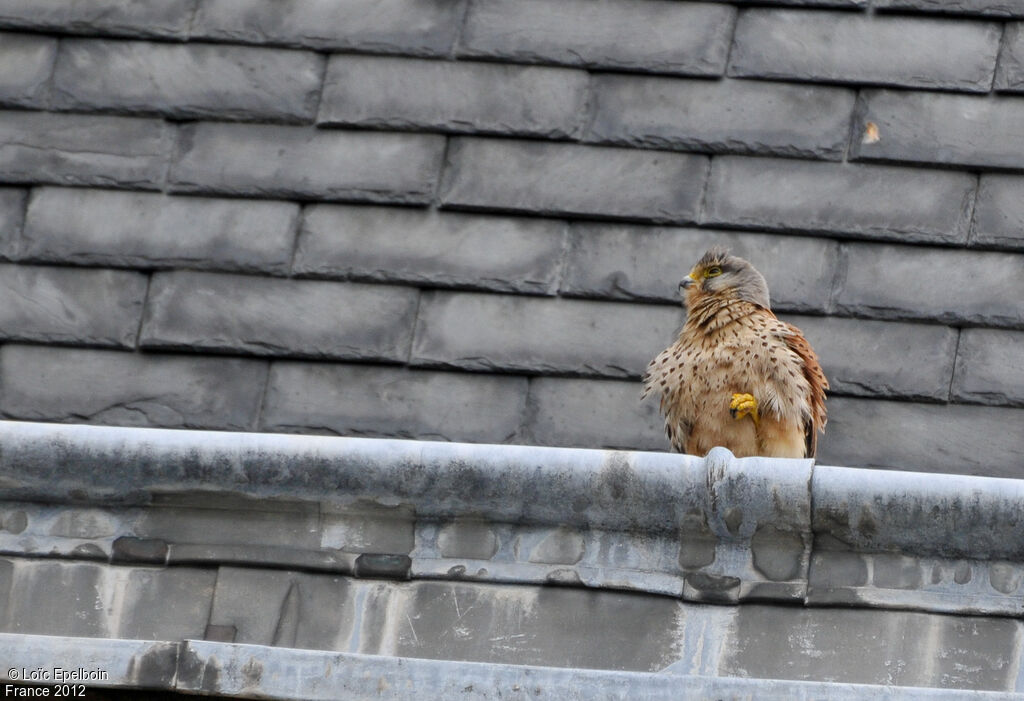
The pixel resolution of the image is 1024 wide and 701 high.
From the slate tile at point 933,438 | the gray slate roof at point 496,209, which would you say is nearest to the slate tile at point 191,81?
the gray slate roof at point 496,209

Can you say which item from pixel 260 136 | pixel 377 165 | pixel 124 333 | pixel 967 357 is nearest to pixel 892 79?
pixel 967 357

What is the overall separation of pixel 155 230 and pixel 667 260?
115 cm

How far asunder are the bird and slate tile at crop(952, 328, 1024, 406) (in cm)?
30

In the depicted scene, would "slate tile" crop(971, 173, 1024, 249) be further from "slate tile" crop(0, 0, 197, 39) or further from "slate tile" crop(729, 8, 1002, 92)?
"slate tile" crop(0, 0, 197, 39)

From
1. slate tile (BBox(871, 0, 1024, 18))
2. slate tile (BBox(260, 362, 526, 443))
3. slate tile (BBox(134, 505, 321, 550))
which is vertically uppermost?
slate tile (BBox(871, 0, 1024, 18))

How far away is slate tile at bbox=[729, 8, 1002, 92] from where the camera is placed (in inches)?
163

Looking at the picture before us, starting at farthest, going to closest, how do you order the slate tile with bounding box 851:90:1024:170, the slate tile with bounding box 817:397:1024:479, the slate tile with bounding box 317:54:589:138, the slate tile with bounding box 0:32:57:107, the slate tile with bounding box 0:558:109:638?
1. the slate tile with bounding box 0:32:57:107
2. the slate tile with bounding box 317:54:589:138
3. the slate tile with bounding box 851:90:1024:170
4. the slate tile with bounding box 817:397:1024:479
5. the slate tile with bounding box 0:558:109:638

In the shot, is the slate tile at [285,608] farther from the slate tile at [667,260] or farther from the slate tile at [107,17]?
the slate tile at [107,17]

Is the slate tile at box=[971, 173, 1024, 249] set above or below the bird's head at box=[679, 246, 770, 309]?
above

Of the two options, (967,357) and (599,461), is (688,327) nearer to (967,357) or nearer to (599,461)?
(967,357)

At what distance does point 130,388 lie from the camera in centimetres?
400

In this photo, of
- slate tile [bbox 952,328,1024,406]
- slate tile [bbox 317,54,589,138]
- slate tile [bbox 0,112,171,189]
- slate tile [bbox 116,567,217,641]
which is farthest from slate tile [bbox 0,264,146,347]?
slate tile [bbox 952,328,1024,406]

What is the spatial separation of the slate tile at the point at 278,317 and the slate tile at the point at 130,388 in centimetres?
5

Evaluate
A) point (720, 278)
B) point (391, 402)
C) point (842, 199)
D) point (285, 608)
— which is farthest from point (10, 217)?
point (842, 199)
